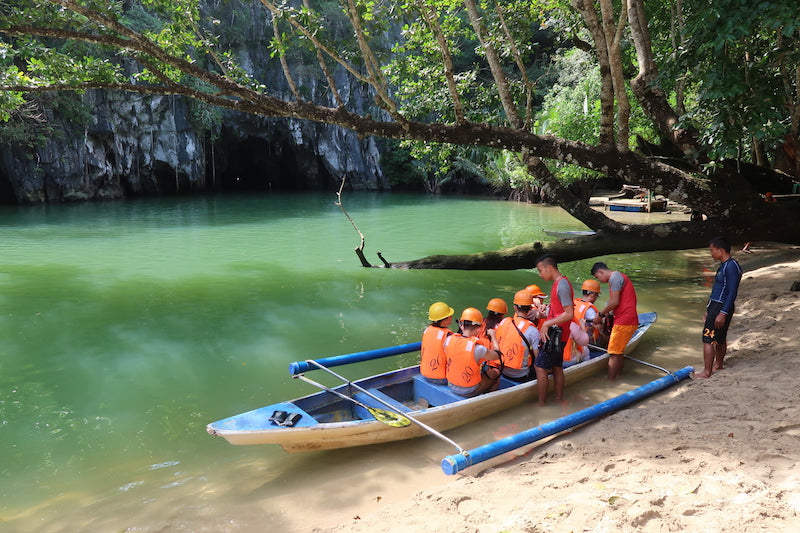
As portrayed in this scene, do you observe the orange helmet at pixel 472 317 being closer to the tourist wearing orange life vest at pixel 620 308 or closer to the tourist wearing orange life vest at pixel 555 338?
the tourist wearing orange life vest at pixel 555 338

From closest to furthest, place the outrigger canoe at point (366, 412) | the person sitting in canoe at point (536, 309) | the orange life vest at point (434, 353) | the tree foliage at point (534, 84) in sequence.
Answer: the outrigger canoe at point (366, 412) < the orange life vest at point (434, 353) < the person sitting in canoe at point (536, 309) < the tree foliage at point (534, 84)

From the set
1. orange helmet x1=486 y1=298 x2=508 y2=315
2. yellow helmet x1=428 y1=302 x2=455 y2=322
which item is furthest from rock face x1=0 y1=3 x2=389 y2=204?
yellow helmet x1=428 y1=302 x2=455 y2=322

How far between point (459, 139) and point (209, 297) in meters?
5.26

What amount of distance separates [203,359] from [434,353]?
10.9 feet

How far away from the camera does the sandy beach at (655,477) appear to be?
3021 mm

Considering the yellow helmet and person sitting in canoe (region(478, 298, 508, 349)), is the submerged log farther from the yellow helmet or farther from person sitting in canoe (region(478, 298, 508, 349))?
the yellow helmet

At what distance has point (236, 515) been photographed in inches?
154

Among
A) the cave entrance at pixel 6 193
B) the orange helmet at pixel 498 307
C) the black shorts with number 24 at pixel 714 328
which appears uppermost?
the cave entrance at pixel 6 193

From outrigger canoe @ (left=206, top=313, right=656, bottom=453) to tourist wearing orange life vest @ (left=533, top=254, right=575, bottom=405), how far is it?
13cm

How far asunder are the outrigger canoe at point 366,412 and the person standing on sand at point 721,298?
113cm

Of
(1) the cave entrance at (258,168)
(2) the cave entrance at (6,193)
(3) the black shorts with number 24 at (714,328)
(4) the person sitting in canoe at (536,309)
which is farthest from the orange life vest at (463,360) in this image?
(1) the cave entrance at (258,168)

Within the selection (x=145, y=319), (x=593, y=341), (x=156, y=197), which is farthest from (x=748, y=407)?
(x=156, y=197)

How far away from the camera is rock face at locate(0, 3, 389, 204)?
2844cm

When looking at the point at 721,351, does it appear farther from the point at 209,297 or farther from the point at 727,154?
the point at 209,297
